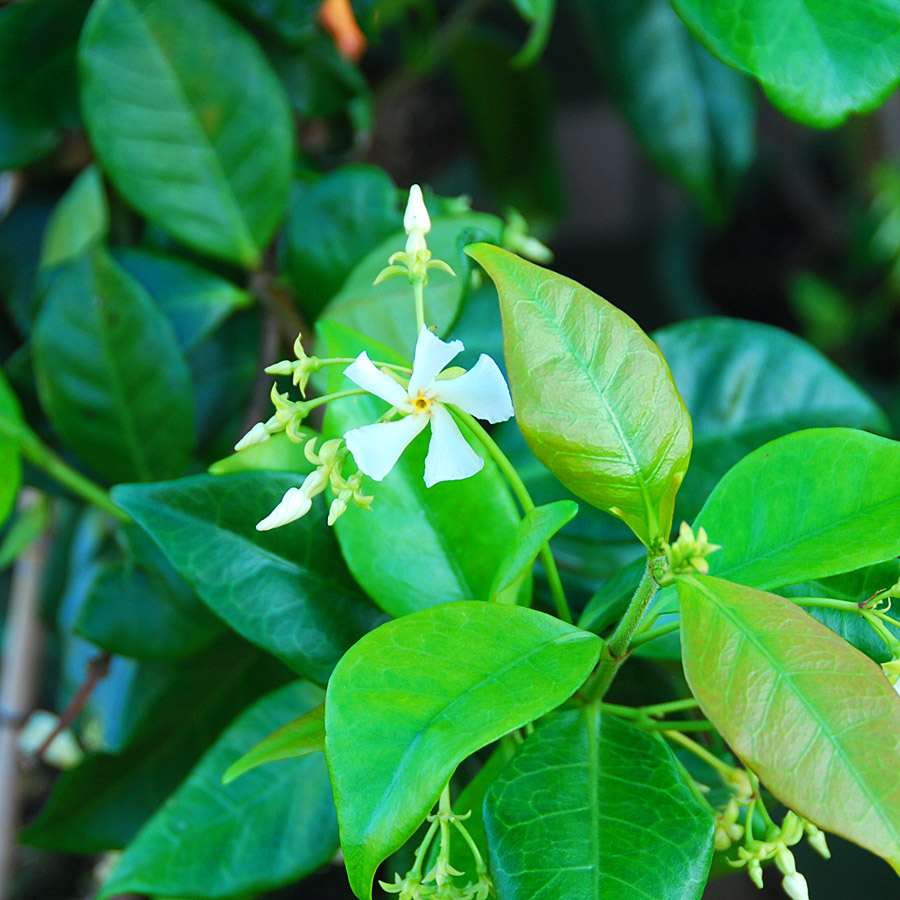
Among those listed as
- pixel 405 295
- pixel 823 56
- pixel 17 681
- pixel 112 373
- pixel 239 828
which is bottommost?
pixel 17 681

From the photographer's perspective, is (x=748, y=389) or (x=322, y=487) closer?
A: (x=322, y=487)

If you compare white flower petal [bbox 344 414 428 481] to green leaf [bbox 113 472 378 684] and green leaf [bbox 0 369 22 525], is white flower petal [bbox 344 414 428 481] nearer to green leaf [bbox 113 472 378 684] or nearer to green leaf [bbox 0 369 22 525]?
green leaf [bbox 113 472 378 684]

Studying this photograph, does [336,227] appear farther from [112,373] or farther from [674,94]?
[674,94]

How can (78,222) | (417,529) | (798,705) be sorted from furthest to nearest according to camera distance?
(78,222) → (417,529) → (798,705)

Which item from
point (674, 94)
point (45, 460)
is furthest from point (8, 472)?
point (674, 94)

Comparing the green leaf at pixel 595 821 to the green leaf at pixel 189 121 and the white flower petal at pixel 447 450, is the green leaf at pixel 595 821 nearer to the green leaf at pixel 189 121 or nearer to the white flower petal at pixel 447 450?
the white flower petal at pixel 447 450

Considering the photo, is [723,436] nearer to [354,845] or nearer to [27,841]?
[354,845]

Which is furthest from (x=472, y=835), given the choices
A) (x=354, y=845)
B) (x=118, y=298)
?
(x=118, y=298)
